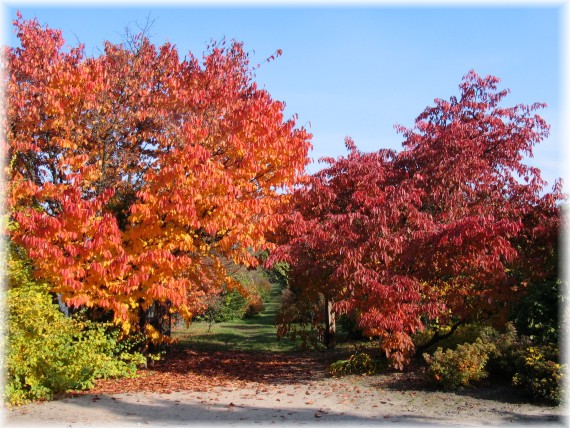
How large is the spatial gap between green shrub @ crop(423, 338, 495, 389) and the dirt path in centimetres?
20

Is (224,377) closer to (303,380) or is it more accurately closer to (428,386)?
(303,380)

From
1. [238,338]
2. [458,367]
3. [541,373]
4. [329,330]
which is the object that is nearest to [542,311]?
[541,373]

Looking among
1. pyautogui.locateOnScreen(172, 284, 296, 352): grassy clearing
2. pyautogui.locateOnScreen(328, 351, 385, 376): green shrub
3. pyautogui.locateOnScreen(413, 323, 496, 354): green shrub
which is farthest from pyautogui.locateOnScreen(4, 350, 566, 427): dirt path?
pyautogui.locateOnScreen(172, 284, 296, 352): grassy clearing

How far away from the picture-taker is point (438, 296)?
396 inches

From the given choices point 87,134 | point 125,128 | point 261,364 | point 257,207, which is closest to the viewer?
point 257,207

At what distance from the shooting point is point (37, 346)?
838 centimetres

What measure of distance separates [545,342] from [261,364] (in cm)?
690

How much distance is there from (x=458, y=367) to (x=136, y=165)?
7.47 metres

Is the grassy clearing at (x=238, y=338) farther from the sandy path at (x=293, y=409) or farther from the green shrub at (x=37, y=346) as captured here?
the green shrub at (x=37, y=346)

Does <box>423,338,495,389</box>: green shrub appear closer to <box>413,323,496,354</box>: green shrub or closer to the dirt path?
the dirt path

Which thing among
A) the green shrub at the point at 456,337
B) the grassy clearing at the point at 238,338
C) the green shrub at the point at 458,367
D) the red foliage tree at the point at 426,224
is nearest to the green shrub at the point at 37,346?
the red foliage tree at the point at 426,224

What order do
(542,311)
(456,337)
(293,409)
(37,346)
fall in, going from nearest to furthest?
1. (293,409)
2. (37,346)
3. (542,311)
4. (456,337)

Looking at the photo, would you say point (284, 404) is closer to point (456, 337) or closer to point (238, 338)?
point (456, 337)

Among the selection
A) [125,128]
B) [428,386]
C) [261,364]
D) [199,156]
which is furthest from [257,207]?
[261,364]
